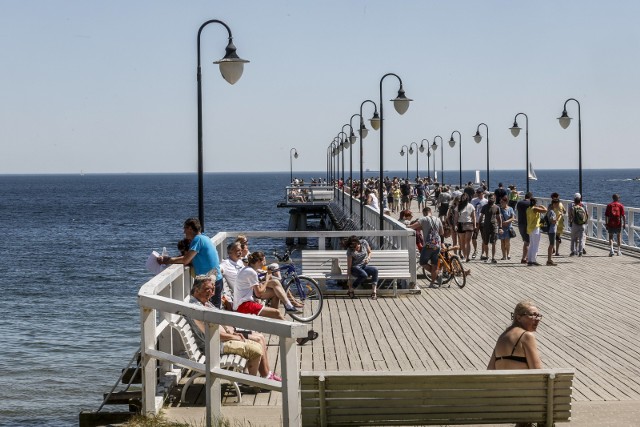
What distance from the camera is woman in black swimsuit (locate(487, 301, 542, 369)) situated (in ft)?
25.9

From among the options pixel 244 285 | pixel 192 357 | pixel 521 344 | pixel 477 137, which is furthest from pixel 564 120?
pixel 521 344

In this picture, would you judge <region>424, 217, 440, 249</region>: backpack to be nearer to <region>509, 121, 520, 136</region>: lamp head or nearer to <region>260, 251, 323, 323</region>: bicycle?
<region>260, 251, 323, 323</region>: bicycle

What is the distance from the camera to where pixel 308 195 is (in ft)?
242

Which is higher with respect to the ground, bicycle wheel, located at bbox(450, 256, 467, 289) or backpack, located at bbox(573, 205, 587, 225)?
backpack, located at bbox(573, 205, 587, 225)

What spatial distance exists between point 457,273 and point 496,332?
16.5 ft

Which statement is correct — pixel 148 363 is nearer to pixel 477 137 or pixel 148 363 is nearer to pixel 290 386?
pixel 290 386

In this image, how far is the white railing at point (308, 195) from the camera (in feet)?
238

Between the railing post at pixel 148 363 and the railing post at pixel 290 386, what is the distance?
6.52 ft

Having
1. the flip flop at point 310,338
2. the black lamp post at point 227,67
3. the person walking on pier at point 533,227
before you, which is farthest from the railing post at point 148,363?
the person walking on pier at point 533,227

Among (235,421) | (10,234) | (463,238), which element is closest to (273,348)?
(235,421)

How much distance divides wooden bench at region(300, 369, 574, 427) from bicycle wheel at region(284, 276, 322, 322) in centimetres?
688

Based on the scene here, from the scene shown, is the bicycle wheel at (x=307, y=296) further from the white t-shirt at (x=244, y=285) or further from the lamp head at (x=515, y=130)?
the lamp head at (x=515, y=130)

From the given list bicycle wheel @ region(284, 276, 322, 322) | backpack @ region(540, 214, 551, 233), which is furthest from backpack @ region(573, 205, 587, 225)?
bicycle wheel @ region(284, 276, 322, 322)

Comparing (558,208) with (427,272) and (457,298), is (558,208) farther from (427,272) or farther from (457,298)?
(457,298)
